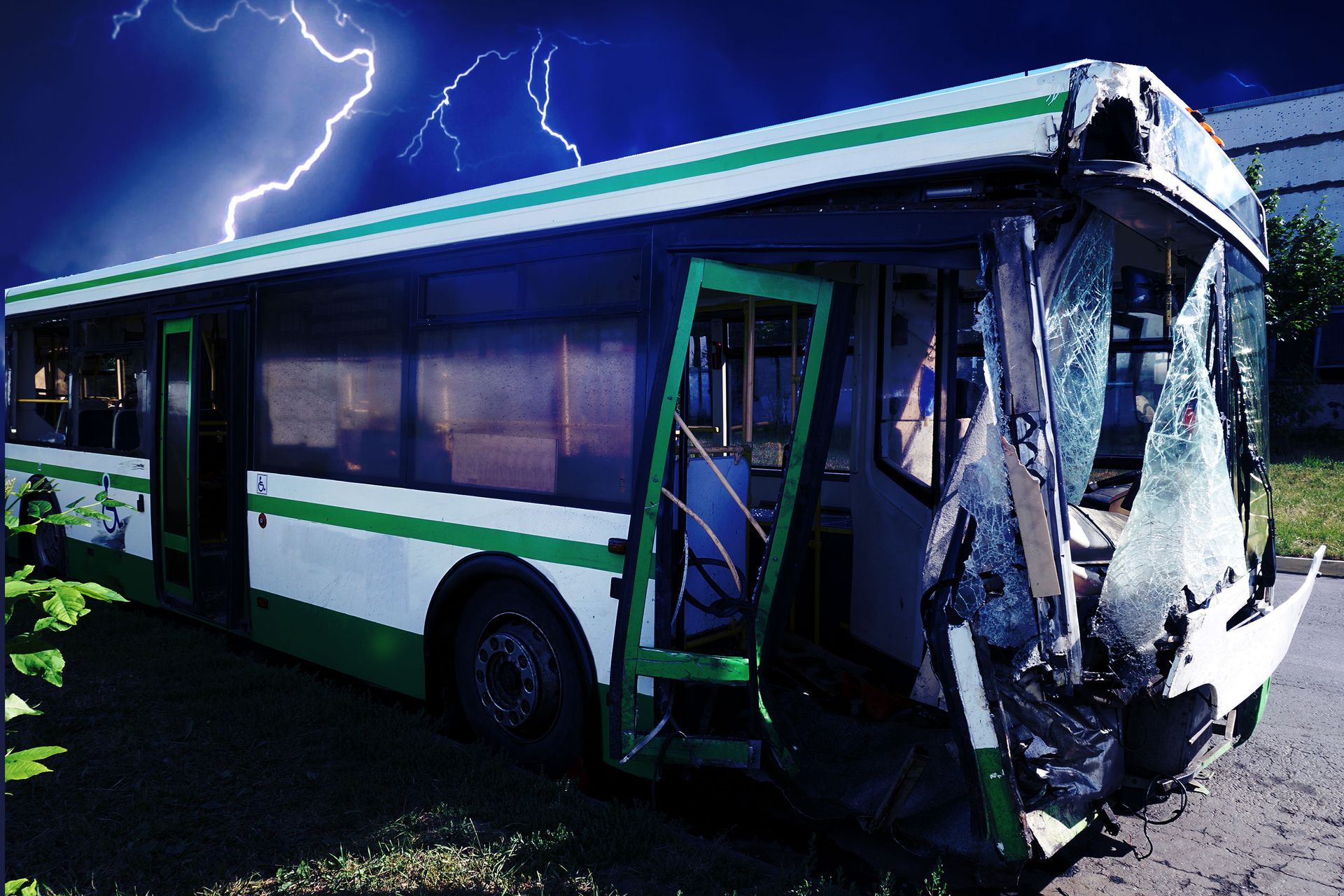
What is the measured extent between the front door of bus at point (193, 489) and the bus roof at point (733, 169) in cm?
128

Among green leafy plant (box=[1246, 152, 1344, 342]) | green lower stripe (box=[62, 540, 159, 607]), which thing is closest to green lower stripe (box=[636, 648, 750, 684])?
green lower stripe (box=[62, 540, 159, 607])

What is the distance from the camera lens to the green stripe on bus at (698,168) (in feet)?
10.7

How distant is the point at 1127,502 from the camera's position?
15.6 ft

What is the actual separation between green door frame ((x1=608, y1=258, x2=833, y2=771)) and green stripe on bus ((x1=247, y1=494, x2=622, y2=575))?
360mm

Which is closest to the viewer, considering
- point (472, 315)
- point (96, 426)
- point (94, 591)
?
point (94, 591)

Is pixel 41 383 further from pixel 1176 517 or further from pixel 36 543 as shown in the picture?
pixel 1176 517

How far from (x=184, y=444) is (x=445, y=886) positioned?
4.93m

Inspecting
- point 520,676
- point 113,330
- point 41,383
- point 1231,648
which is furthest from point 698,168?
point 41,383

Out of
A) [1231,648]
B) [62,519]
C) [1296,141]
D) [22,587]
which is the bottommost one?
[1231,648]

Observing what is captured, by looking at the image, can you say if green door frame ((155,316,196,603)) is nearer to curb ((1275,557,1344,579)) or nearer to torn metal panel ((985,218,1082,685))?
torn metal panel ((985,218,1082,685))

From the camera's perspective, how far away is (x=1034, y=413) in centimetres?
316

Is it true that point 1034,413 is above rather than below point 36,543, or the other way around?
above

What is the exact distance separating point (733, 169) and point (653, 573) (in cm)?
183

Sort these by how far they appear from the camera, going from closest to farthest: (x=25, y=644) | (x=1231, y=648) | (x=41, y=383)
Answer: (x=25, y=644) < (x=1231, y=648) < (x=41, y=383)
